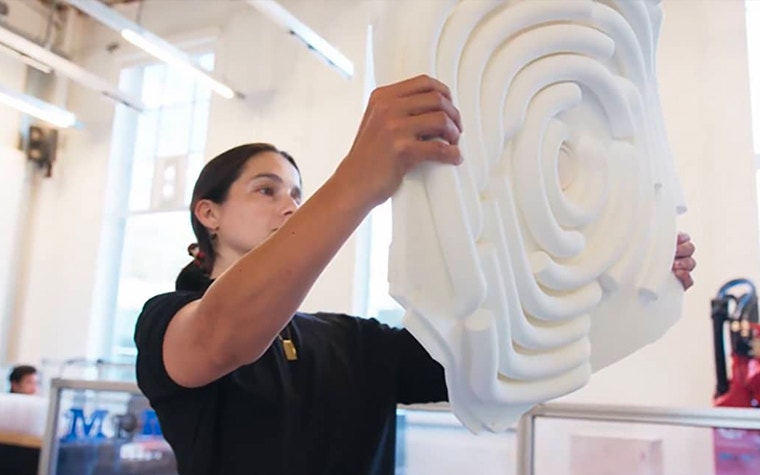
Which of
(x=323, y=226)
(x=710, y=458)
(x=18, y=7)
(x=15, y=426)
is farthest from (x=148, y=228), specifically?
(x=323, y=226)

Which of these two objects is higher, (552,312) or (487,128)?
(487,128)

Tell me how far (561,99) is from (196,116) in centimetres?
491

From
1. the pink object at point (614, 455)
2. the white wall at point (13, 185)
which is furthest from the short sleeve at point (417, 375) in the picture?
the white wall at point (13, 185)

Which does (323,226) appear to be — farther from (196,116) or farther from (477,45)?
(196,116)

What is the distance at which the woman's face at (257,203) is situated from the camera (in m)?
1.15

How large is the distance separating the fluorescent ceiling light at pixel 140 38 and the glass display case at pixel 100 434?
203cm

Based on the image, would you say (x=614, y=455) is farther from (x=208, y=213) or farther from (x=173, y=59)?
(x=173, y=59)

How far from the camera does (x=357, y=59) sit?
443cm

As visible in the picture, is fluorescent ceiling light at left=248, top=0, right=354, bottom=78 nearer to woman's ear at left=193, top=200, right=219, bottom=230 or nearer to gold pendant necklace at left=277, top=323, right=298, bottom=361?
woman's ear at left=193, top=200, right=219, bottom=230

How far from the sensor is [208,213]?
4.09 feet

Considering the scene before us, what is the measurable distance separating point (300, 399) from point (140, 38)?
Answer: 10.9 ft

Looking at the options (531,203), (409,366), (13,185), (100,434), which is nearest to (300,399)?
(409,366)

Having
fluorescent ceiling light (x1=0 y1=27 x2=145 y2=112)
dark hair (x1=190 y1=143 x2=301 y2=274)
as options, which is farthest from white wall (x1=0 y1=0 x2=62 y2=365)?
dark hair (x1=190 y1=143 x2=301 y2=274)

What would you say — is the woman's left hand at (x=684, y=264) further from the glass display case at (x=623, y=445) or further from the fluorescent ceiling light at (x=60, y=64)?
the fluorescent ceiling light at (x=60, y=64)
